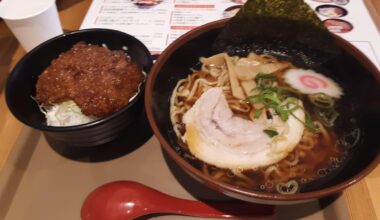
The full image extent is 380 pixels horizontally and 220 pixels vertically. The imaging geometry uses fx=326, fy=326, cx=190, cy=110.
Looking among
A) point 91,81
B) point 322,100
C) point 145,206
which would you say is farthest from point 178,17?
point 145,206

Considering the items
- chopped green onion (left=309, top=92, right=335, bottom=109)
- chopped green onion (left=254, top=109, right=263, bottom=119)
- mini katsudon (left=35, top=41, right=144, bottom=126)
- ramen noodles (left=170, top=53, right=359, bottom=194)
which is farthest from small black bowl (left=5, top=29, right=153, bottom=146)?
chopped green onion (left=309, top=92, right=335, bottom=109)

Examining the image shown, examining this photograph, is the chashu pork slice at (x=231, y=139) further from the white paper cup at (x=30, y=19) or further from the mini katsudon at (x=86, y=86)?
the white paper cup at (x=30, y=19)

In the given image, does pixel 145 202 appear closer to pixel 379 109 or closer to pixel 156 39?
pixel 379 109

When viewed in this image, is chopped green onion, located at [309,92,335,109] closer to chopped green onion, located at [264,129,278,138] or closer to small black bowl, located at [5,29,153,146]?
chopped green onion, located at [264,129,278,138]

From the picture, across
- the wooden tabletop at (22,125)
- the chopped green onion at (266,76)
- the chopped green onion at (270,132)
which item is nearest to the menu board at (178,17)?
the wooden tabletop at (22,125)

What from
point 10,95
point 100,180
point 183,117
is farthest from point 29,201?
point 183,117
